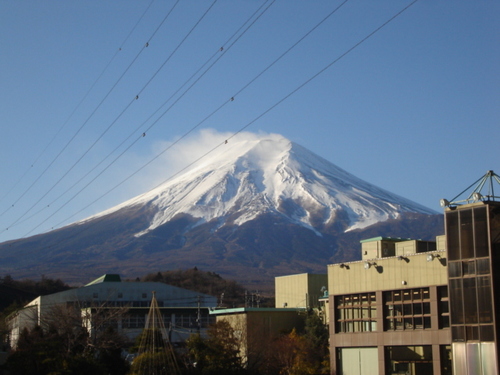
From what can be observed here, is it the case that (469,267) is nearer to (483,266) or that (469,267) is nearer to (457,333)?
(483,266)

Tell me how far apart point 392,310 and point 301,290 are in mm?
21057

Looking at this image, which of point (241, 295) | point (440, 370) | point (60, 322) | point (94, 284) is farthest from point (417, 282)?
point (241, 295)

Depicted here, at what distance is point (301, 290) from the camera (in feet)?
186

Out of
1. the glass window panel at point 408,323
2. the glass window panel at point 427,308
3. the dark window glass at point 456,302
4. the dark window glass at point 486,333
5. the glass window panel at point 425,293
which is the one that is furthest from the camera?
the glass window panel at point 408,323

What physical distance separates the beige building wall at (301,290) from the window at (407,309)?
16654mm

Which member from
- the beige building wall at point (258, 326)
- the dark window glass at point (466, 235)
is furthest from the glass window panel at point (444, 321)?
the beige building wall at point (258, 326)

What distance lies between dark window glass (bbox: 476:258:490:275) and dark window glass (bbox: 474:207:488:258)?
0.68 feet

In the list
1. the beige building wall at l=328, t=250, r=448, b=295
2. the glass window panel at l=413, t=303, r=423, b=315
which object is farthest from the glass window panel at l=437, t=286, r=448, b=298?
the glass window panel at l=413, t=303, r=423, b=315

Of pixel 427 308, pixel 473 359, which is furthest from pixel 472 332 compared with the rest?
pixel 427 308

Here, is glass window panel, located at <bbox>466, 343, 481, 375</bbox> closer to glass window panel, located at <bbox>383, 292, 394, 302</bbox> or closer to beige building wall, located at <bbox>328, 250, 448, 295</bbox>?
beige building wall, located at <bbox>328, 250, 448, 295</bbox>

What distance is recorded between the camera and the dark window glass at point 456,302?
102ft

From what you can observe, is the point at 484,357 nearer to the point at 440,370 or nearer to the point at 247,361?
the point at 440,370

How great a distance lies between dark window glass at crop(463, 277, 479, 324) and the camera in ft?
100

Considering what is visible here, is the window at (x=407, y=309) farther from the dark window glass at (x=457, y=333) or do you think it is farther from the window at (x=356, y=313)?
the dark window glass at (x=457, y=333)
